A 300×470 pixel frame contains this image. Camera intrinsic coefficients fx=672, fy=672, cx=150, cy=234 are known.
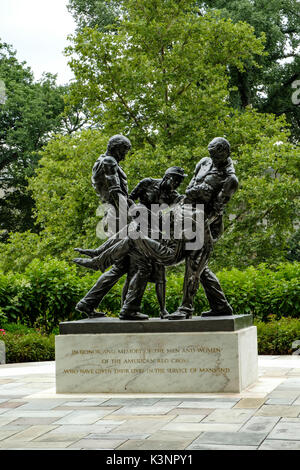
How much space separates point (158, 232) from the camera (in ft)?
28.1

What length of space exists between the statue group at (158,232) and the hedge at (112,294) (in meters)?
4.82

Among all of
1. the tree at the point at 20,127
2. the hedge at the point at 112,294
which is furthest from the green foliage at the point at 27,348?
the tree at the point at 20,127

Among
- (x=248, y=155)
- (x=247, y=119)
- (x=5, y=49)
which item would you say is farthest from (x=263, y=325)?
(x=5, y=49)

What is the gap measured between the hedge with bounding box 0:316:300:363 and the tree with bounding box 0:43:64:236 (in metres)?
20.3

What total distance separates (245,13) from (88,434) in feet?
82.1

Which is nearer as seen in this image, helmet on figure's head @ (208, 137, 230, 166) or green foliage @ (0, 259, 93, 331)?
helmet on figure's head @ (208, 137, 230, 166)

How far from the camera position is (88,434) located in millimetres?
5707

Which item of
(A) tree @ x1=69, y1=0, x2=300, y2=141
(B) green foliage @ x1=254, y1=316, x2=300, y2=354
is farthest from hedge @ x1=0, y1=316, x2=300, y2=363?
(A) tree @ x1=69, y1=0, x2=300, y2=141

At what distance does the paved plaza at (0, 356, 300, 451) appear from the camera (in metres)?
5.32

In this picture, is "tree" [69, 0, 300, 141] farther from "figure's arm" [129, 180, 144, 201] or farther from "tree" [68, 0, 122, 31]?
"figure's arm" [129, 180, 144, 201]

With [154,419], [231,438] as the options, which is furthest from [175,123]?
[231,438]

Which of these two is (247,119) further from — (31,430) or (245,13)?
(31,430)

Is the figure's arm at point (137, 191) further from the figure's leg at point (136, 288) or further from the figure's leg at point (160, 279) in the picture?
the figure's leg at point (160, 279)

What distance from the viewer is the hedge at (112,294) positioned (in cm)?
1333
